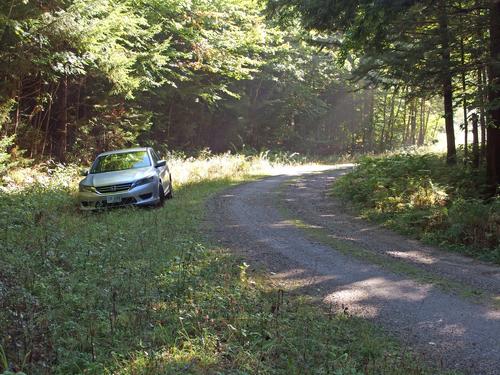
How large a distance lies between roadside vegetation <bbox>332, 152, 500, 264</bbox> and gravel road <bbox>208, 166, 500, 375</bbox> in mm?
596

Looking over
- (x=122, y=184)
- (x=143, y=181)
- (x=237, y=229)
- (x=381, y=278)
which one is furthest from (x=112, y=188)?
(x=381, y=278)

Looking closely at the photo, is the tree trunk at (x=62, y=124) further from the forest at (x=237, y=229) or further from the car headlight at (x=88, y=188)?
the car headlight at (x=88, y=188)

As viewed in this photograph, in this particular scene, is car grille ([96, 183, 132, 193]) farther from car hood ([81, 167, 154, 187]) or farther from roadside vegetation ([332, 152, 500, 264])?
roadside vegetation ([332, 152, 500, 264])

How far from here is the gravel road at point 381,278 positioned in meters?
4.95

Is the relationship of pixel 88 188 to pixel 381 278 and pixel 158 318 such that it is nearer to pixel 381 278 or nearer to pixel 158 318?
pixel 158 318

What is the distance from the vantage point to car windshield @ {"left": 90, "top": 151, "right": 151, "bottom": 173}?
1357 centimetres

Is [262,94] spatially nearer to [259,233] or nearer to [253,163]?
[253,163]

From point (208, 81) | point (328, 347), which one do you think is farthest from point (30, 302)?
point (208, 81)

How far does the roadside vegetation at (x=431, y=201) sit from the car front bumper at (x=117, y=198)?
588cm

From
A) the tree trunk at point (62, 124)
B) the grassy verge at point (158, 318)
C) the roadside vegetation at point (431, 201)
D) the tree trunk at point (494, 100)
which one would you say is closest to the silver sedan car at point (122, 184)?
the grassy verge at point (158, 318)

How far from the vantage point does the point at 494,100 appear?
9.90 m

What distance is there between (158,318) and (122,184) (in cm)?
781

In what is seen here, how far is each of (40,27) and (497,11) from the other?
463 inches

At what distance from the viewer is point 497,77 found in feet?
35.1
